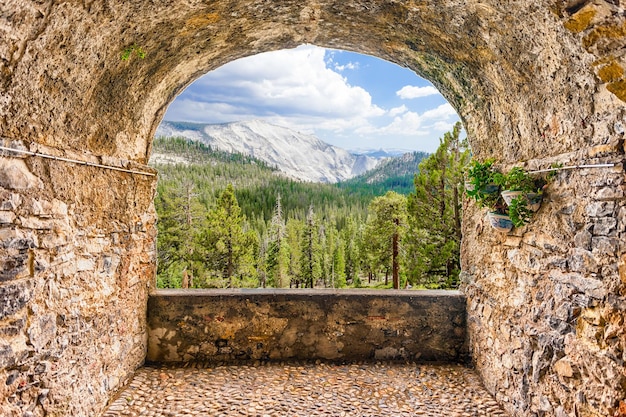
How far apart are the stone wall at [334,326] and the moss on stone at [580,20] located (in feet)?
10.1

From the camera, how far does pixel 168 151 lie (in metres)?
107

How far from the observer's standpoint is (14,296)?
222 centimetres

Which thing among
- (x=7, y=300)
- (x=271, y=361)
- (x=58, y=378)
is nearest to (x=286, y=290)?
(x=271, y=361)

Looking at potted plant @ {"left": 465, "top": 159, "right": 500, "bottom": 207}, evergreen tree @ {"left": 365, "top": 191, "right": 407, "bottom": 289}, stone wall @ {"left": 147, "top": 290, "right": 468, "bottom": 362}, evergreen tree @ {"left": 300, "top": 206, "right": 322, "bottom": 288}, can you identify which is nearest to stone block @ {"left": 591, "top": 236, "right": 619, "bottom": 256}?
potted plant @ {"left": 465, "top": 159, "right": 500, "bottom": 207}

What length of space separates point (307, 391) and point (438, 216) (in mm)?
10243

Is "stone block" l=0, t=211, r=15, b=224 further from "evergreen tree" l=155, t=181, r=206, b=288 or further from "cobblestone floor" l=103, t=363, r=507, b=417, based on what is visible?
"evergreen tree" l=155, t=181, r=206, b=288

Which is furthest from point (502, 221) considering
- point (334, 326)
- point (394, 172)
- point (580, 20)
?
point (394, 172)

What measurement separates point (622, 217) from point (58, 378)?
3.74 metres

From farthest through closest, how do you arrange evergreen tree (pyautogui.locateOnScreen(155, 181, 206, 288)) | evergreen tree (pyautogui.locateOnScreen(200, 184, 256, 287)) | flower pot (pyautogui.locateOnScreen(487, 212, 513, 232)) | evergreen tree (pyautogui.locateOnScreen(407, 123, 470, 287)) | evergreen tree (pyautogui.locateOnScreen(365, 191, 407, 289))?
evergreen tree (pyautogui.locateOnScreen(155, 181, 206, 288)) < evergreen tree (pyautogui.locateOnScreen(200, 184, 256, 287)) < evergreen tree (pyautogui.locateOnScreen(365, 191, 407, 289)) < evergreen tree (pyautogui.locateOnScreen(407, 123, 470, 287)) < flower pot (pyautogui.locateOnScreen(487, 212, 513, 232))

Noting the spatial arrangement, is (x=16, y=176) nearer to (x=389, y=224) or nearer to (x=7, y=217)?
(x=7, y=217)

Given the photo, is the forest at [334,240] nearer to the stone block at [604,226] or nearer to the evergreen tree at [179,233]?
the evergreen tree at [179,233]

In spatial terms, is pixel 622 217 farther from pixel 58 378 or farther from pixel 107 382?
pixel 107 382

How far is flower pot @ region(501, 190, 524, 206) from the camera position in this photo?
9.52 feet

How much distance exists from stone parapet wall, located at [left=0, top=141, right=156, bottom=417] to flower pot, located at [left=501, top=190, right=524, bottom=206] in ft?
10.8
